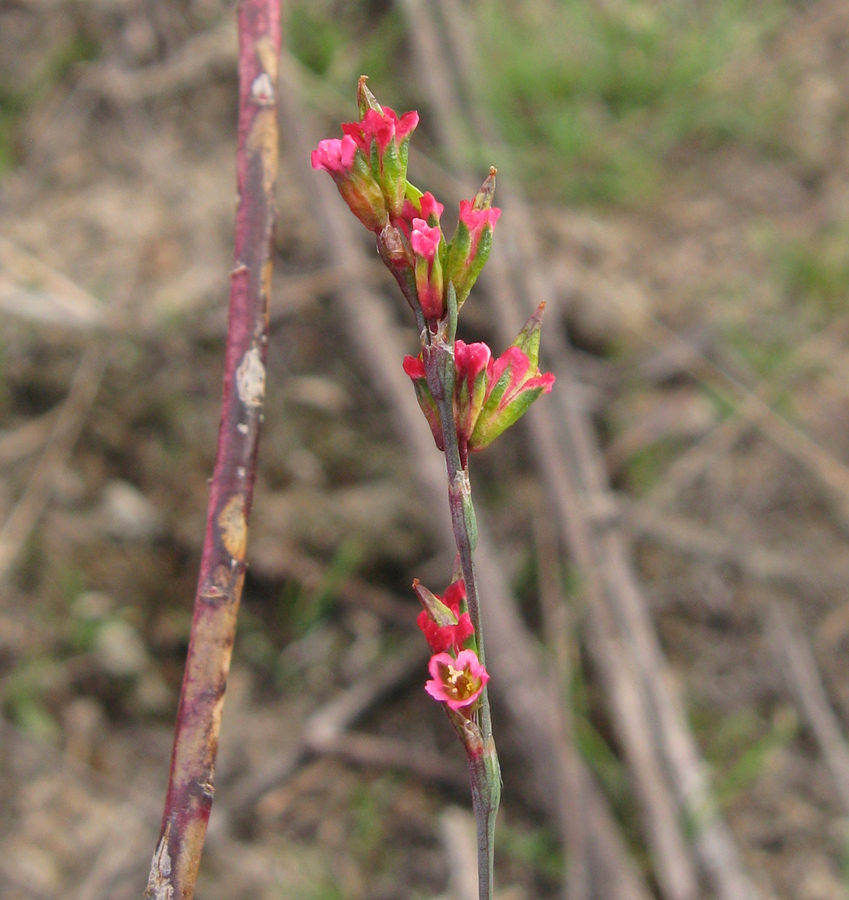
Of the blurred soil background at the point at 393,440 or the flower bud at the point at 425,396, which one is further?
the blurred soil background at the point at 393,440

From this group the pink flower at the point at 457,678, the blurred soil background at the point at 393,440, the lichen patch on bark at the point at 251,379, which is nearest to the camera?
the pink flower at the point at 457,678

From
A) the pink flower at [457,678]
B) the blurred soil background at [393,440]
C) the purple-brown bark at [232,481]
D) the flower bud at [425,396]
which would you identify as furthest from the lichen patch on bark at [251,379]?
the blurred soil background at [393,440]

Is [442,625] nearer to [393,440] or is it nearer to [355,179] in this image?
[355,179]

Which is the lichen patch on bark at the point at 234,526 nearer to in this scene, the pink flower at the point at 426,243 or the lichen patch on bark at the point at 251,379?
the lichen patch on bark at the point at 251,379

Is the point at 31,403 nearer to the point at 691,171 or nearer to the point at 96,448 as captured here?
the point at 96,448

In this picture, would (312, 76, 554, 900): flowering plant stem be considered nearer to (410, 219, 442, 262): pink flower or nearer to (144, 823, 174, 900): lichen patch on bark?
(410, 219, 442, 262): pink flower
